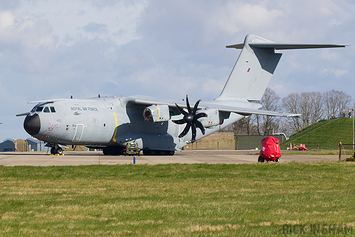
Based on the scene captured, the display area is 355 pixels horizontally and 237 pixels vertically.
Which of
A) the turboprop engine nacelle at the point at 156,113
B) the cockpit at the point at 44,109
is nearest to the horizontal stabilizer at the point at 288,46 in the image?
the turboprop engine nacelle at the point at 156,113

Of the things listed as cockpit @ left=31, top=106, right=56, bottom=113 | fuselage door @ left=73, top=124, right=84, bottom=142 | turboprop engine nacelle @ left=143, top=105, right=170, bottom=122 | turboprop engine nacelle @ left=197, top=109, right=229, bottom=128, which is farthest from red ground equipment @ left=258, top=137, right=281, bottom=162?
cockpit @ left=31, top=106, right=56, bottom=113

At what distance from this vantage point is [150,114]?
2959 cm

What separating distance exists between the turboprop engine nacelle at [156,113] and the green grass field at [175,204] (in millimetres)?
14670

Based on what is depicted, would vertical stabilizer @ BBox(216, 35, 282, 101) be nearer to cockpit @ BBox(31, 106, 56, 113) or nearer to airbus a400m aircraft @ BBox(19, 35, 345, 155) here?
airbus a400m aircraft @ BBox(19, 35, 345, 155)

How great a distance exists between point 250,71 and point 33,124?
18.4 metres

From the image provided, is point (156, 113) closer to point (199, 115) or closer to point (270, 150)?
point (199, 115)

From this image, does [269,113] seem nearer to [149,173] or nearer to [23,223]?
[149,173]

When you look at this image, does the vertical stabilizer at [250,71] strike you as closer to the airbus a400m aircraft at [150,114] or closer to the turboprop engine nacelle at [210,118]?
the airbus a400m aircraft at [150,114]

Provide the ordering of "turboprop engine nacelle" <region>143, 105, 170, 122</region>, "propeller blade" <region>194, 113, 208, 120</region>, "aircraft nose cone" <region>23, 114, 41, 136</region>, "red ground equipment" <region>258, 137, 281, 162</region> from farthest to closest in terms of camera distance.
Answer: "propeller blade" <region>194, 113, 208, 120</region>
"turboprop engine nacelle" <region>143, 105, 170, 122</region>
"aircraft nose cone" <region>23, 114, 41, 136</region>
"red ground equipment" <region>258, 137, 281, 162</region>

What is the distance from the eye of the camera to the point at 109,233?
604 cm

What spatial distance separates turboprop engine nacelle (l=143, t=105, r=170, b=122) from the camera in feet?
96.0

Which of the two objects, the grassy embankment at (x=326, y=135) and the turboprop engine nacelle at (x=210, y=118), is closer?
the turboprop engine nacelle at (x=210, y=118)

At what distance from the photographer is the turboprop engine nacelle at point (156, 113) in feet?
96.0

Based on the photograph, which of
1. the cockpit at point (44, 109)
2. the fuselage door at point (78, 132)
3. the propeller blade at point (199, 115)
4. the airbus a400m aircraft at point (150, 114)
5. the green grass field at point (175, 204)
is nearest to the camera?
the green grass field at point (175, 204)
